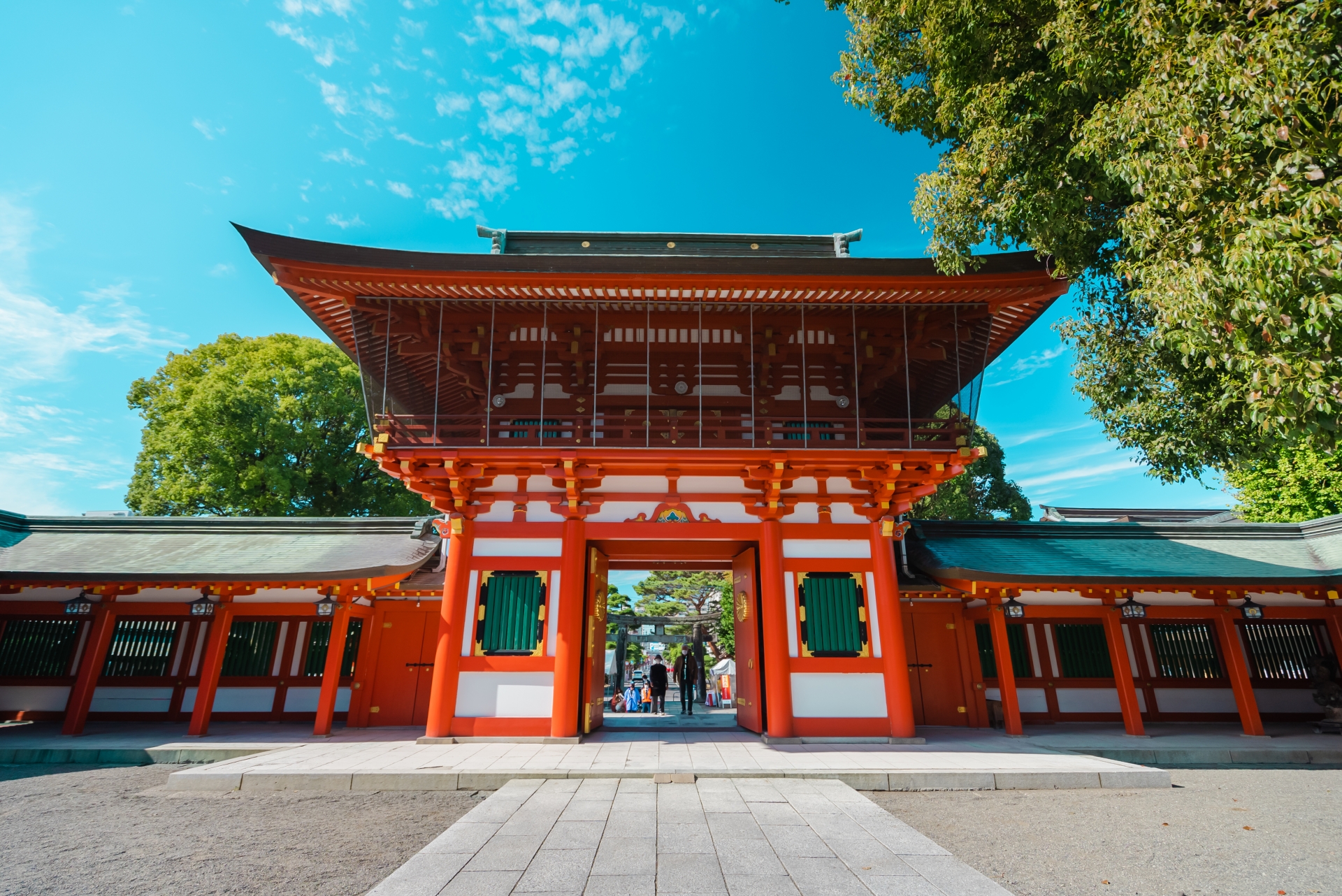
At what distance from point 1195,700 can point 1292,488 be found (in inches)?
598

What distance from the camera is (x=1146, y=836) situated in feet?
18.7

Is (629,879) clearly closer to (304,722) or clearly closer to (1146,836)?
(1146,836)

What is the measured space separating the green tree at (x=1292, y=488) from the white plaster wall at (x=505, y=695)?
2361cm

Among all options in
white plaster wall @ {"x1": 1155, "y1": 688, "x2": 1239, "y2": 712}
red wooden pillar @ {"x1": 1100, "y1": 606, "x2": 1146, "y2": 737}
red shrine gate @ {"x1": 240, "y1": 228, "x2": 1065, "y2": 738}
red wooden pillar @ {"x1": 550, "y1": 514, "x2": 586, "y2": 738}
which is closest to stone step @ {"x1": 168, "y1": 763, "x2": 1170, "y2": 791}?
red wooden pillar @ {"x1": 550, "y1": 514, "x2": 586, "y2": 738}

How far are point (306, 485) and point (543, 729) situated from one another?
58.2ft

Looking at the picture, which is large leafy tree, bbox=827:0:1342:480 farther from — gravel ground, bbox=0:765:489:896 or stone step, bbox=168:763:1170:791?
gravel ground, bbox=0:765:489:896

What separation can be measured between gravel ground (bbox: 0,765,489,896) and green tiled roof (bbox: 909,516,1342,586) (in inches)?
377

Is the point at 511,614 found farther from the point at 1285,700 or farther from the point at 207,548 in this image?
the point at 1285,700

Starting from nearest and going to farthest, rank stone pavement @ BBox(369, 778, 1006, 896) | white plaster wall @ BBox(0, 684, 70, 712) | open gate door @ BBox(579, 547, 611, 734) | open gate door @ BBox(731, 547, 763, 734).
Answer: stone pavement @ BBox(369, 778, 1006, 896), open gate door @ BBox(579, 547, 611, 734), open gate door @ BBox(731, 547, 763, 734), white plaster wall @ BBox(0, 684, 70, 712)

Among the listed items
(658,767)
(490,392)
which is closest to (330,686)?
(490,392)

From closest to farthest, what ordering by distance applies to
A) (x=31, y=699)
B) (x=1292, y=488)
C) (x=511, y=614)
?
(x=511, y=614), (x=31, y=699), (x=1292, y=488)

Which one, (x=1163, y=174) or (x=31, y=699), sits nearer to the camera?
(x=1163, y=174)

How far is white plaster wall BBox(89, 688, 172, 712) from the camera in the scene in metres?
12.4

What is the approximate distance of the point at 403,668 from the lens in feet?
40.7
